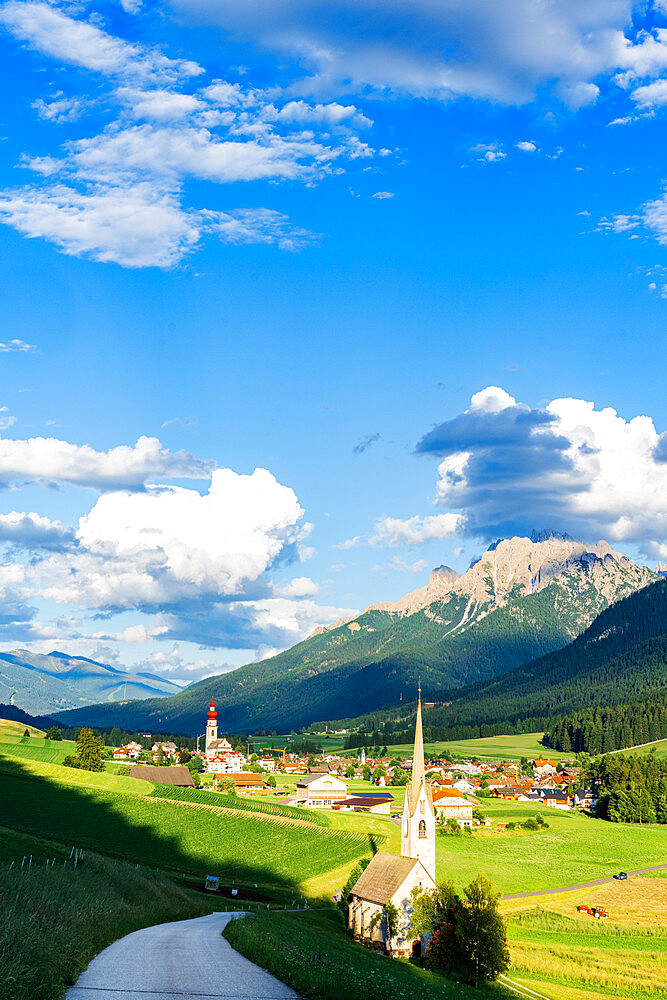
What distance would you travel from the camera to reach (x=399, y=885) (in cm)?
A: 6288

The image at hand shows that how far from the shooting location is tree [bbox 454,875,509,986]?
178ft

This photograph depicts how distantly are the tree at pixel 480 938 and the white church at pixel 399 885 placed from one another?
5.75m

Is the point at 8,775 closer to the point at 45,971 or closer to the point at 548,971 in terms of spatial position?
the point at 548,971

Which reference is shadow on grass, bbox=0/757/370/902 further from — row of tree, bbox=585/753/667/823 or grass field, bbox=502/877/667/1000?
row of tree, bbox=585/753/667/823

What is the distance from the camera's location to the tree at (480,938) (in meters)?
54.3

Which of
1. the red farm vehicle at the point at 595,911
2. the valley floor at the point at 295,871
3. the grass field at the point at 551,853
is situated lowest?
the grass field at the point at 551,853

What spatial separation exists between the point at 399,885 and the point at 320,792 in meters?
108

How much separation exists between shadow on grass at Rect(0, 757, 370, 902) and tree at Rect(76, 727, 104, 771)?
33.2m

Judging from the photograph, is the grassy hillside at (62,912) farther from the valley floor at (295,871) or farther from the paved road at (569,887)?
the paved road at (569,887)

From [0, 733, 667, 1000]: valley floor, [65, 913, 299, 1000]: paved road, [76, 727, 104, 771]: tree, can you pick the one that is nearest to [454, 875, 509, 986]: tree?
[0, 733, 667, 1000]: valley floor

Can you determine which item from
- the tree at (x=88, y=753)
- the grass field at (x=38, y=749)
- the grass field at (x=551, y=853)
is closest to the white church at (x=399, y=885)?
the grass field at (x=551, y=853)

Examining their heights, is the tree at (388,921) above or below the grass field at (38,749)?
below

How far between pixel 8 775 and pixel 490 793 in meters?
113

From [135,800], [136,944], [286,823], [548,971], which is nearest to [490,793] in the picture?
[286,823]
